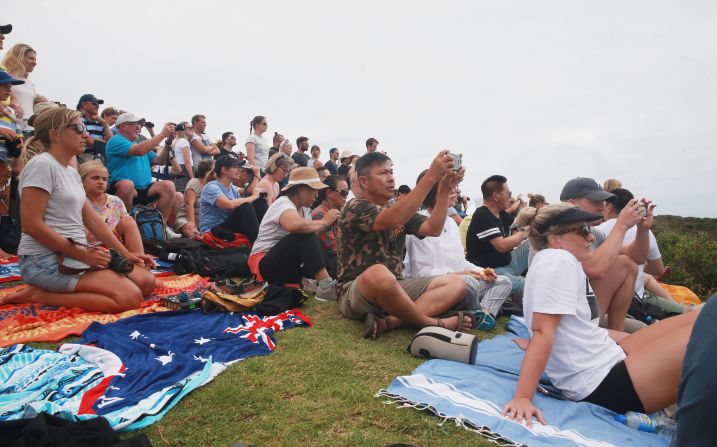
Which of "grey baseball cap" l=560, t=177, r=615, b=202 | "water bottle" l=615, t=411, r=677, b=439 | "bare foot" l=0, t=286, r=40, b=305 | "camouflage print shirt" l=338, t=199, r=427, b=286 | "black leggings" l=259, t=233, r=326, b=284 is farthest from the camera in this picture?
"black leggings" l=259, t=233, r=326, b=284

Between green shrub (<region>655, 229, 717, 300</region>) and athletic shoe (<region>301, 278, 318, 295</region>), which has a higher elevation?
green shrub (<region>655, 229, 717, 300</region>)

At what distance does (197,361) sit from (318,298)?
7.38 feet

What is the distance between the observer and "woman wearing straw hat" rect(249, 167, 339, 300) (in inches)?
221

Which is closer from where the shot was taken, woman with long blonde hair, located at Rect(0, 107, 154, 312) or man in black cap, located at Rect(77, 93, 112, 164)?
woman with long blonde hair, located at Rect(0, 107, 154, 312)

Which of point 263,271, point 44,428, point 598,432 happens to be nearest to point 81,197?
point 263,271

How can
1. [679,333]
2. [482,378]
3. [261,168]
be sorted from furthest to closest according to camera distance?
1. [261,168]
2. [482,378]
3. [679,333]

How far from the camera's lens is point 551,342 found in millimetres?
2744

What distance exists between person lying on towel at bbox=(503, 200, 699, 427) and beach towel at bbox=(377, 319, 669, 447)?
0.10 meters

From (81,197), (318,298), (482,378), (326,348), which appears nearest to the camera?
(482,378)

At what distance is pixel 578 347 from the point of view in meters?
2.90

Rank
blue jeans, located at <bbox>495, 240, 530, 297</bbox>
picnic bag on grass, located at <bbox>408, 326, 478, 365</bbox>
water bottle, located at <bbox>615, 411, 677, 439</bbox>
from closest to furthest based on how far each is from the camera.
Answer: water bottle, located at <bbox>615, 411, 677, 439</bbox> < picnic bag on grass, located at <bbox>408, 326, 478, 365</bbox> < blue jeans, located at <bbox>495, 240, 530, 297</bbox>

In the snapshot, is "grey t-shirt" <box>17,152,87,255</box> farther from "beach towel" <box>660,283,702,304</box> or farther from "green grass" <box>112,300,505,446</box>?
"beach towel" <box>660,283,702,304</box>

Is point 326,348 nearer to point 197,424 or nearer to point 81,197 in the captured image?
point 197,424

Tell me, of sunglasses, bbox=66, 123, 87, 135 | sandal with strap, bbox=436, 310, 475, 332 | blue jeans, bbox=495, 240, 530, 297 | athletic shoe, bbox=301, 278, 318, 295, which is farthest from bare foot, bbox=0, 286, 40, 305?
blue jeans, bbox=495, 240, 530, 297
